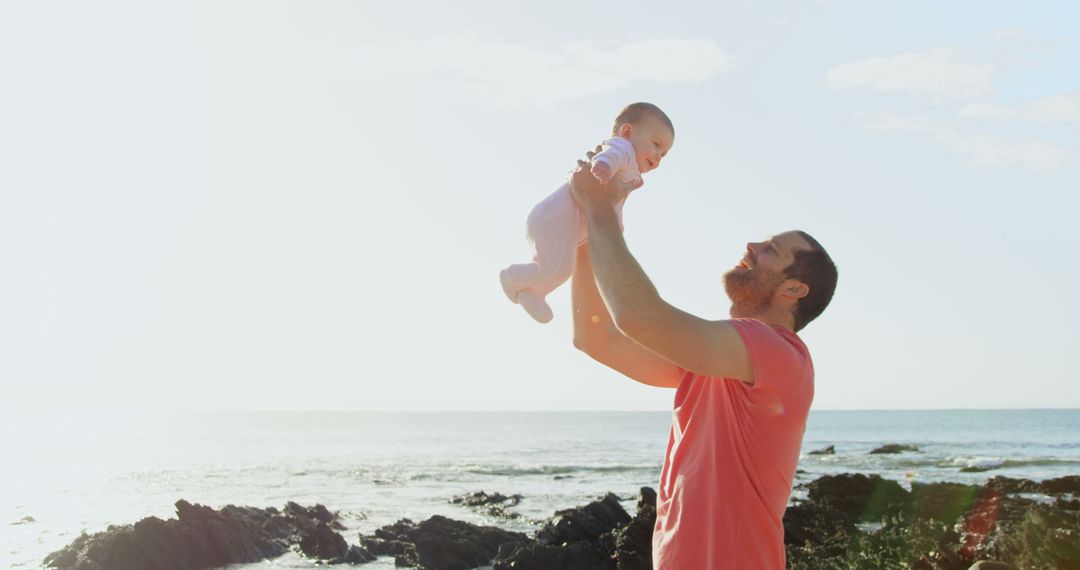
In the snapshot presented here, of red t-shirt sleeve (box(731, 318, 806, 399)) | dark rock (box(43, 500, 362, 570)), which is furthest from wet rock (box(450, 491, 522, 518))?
→ red t-shirt sleeve (box(731, 318, 806, 399))

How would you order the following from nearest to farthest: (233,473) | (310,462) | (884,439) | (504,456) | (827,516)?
(827,516) → (233,473) → (310,462) → (504,456) → (884,439)

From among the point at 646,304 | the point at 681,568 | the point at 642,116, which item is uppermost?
the point at 642,116

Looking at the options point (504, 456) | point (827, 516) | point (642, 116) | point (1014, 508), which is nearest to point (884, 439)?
point (504, 456)

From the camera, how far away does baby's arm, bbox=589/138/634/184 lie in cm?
399

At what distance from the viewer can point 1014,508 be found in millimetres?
21203

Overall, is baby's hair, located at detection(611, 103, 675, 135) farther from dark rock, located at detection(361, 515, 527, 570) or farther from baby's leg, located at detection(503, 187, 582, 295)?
dark rock, located at detection(361, 515, 527, 570)

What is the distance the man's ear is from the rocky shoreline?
7103 millimetres

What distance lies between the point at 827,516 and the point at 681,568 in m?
13.2

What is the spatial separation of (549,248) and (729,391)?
3.13 feet

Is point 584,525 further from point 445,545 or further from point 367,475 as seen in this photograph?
point 367,475

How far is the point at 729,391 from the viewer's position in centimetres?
377

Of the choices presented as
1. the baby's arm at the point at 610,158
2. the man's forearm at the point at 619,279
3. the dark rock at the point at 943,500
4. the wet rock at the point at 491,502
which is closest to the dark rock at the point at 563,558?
the dark rock at the point at 943,500

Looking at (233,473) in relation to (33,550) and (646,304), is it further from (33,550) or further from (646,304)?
(646,304)

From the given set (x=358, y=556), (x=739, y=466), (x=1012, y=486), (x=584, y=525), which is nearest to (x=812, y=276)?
(x=739, y=466)
